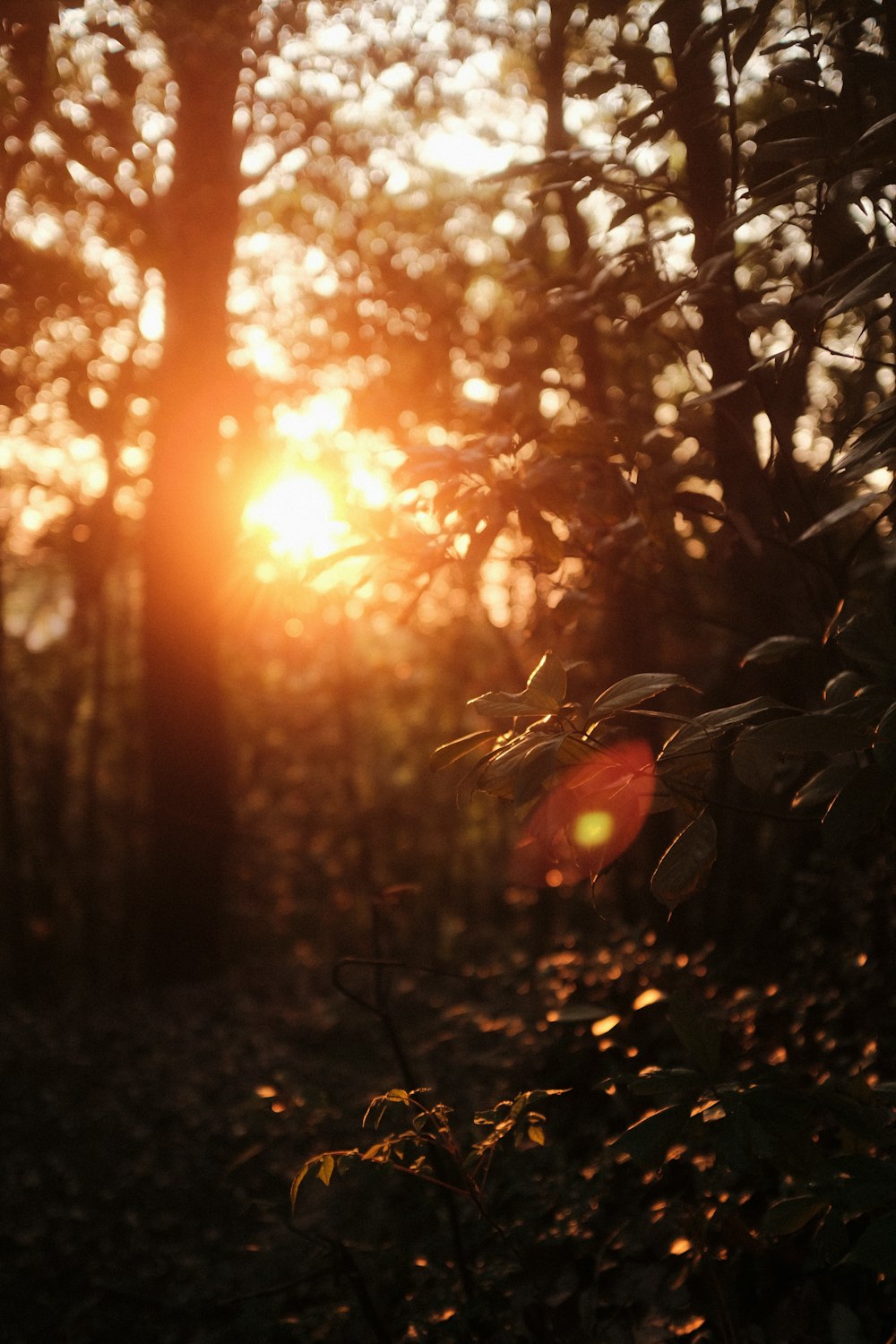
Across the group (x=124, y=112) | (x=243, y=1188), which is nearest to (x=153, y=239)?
(x=124, y=112)

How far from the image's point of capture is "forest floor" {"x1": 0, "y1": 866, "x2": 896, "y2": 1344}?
204cm

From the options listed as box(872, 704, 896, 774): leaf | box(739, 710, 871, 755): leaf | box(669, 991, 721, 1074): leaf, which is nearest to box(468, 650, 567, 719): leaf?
box(739, 710, 871, 755): leaf

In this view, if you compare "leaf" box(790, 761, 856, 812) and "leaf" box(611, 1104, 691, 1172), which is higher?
"leaf" box(790, 761, 856, 812)

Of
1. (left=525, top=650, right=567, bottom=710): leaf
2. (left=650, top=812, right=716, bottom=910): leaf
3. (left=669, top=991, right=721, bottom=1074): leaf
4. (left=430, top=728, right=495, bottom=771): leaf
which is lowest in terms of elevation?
(left=669, top=991, right=721, bottom=1074): leaf

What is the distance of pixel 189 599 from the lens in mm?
6469

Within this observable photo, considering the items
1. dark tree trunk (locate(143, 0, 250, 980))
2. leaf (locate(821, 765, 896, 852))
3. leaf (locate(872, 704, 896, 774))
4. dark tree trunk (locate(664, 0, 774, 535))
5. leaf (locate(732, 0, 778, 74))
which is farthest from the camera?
dark tree trunk (locate(143, 0, 250, 980))

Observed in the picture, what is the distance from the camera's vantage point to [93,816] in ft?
24.3

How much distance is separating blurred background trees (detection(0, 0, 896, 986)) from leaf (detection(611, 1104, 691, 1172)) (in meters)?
0.85

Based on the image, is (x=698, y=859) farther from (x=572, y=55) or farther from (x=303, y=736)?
(x=303, y=736)

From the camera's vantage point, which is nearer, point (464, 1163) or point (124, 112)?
point (464, 1163)

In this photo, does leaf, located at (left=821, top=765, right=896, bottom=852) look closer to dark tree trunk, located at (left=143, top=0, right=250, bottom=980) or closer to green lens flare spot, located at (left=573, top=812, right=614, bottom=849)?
green lens flare spot, located at (left=573, top=812, right=614, bottom=849)

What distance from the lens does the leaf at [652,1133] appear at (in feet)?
4.38

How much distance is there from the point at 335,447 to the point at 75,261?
1.84m

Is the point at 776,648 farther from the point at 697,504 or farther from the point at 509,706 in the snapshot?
the point at 509,706
